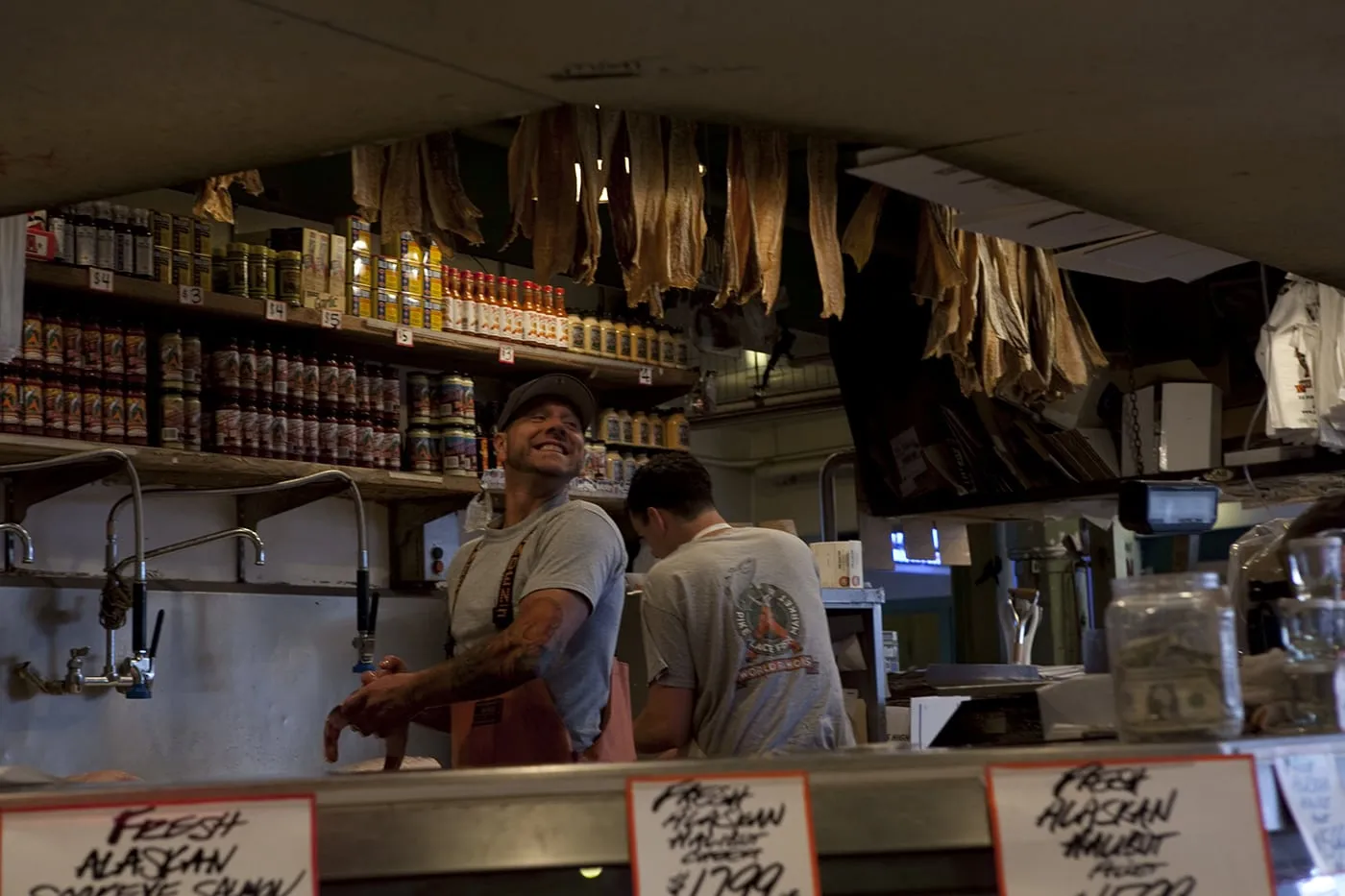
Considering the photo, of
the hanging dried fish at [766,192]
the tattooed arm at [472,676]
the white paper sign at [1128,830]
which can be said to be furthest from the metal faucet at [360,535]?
the white paper sign at [1128,830]

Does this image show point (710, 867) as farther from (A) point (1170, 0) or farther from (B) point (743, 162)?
(B) point (743, 162)

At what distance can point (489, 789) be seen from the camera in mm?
1324

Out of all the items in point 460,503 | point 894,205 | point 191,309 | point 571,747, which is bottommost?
point 571,747

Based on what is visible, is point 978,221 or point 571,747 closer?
point 978,221

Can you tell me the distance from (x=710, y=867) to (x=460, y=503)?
4438 millimetres

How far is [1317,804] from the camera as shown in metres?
1.47

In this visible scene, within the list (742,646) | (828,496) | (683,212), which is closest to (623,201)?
(683,212)

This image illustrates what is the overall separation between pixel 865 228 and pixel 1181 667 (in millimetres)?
2824

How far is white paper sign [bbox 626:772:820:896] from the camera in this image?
1261mm

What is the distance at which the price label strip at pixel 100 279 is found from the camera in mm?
4445

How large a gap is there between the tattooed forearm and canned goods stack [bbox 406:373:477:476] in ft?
9.53

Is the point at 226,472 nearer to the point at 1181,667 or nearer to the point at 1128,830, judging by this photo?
the point at 1181,667

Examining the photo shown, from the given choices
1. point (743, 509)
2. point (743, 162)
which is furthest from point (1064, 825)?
point (743, 509)

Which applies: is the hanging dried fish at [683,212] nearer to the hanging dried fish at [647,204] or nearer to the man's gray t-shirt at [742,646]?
the hanging dried fish at [647,204]
